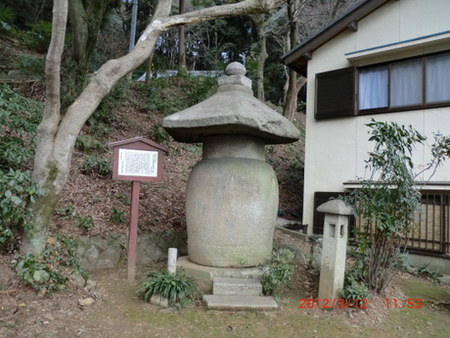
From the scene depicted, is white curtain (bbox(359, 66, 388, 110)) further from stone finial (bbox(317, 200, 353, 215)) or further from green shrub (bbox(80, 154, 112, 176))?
green shrub (bbox(80, 154, 112, 176))

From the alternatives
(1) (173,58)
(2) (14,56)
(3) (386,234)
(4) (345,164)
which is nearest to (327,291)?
(3) (386,234)

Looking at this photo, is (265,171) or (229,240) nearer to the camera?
(229,240)

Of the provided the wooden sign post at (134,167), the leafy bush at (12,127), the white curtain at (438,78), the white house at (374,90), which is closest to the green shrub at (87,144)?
the leafy bush at (12,127)

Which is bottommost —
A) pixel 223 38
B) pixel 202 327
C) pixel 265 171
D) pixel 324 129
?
pixel 202 327

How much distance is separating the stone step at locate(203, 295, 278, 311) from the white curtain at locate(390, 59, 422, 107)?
5.92 meters

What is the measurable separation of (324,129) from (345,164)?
111 cm

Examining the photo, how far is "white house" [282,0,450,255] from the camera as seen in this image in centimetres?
724

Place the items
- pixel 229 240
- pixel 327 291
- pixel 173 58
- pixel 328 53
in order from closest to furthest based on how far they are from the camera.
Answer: pixel 327 291, pixel 229 240, pixel 328 53, pixel 173 58

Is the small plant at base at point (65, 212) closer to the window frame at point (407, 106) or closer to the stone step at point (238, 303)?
the stone step at point (238, 303)

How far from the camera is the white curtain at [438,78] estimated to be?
7.39m

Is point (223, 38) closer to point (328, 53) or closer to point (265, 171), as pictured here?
point (328, 53)

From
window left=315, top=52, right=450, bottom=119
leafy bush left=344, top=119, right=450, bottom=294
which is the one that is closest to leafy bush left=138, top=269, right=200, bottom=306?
leafy bush left=344, top=119, right=450, bottom=294

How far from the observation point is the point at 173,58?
A: 27.3 meters
